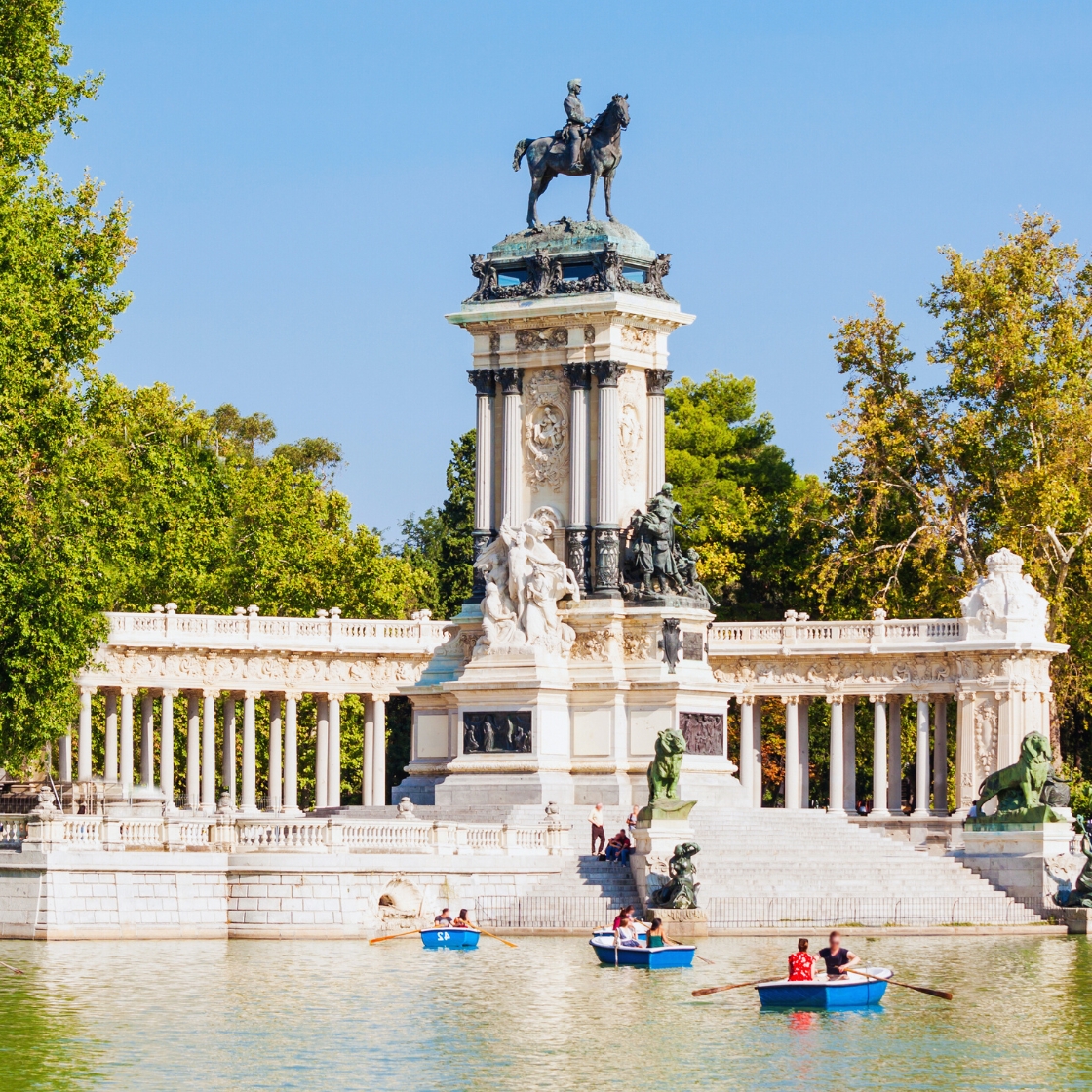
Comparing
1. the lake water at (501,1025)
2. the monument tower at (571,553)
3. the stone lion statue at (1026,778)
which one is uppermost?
the monument tower at (571,553)

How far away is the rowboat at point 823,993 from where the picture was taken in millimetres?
39844

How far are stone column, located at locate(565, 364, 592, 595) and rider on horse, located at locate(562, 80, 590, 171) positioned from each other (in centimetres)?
499

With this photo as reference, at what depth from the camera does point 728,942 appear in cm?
4953

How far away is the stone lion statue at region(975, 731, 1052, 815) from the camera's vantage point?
187ft

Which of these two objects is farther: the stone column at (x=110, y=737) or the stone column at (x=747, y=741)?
the stone column at (x=747, y=741)

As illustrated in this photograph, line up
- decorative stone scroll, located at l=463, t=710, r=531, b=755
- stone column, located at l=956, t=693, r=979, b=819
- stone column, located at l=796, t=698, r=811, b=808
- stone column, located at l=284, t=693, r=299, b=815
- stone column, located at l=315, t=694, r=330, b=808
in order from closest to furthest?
1. decorative stone scroll, located at l=463, t=710, r=531, b=755
2. stone column, located at l=956, t=693, r=979, b=819
3. stone column, located at l=284, t=693, r=299, b=815
4. stone column, located at l=315, t=694, r=330, b=808
5. stone column, located at l=796, t=698, r=811, b=808

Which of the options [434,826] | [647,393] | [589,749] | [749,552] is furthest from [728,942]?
[749,552]

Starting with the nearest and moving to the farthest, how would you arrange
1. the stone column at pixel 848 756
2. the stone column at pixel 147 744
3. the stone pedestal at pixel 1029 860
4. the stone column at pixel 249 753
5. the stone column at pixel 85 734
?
the stone pedestal at pixel 1029 860 < the stone column at pixel 85 734 < the stone column at pixel 147 744 < the stone column at pixel 249 753 < the stone column at pixel 848 756

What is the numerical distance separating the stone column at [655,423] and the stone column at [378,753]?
53.1ft

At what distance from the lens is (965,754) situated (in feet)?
240

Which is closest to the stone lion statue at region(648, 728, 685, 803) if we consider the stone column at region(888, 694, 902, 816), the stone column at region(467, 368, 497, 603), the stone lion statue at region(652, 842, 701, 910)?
the stone lion statue at region(652, 842, 701, 910)

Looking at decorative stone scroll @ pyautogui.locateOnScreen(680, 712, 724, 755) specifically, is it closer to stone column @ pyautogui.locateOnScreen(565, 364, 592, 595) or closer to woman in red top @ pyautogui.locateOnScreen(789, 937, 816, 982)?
stone column @ pyautogui.locateOnScreen(565, 364, 592, 595)

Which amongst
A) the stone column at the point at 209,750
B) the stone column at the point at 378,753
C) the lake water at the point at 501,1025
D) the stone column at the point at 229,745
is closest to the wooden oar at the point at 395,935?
the lake water at the point at 501,1025

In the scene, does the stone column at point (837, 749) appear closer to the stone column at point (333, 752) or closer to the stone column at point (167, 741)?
the stone column at point (333, 752)
